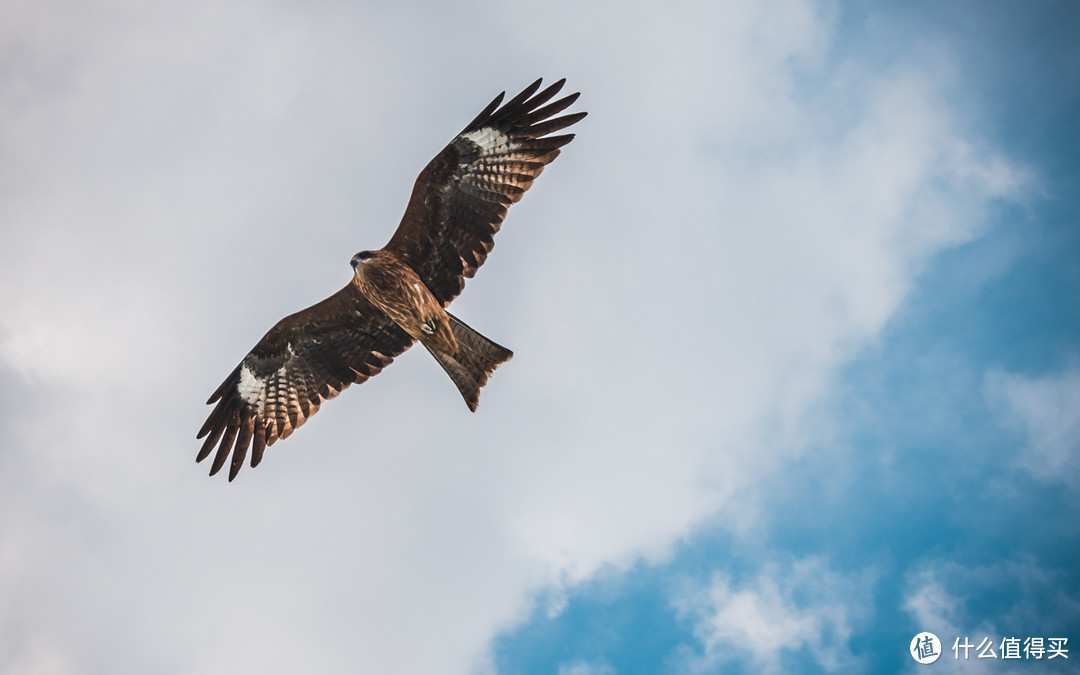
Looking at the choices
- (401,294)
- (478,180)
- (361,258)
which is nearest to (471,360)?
(401,294)

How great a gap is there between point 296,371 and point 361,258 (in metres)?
2.16

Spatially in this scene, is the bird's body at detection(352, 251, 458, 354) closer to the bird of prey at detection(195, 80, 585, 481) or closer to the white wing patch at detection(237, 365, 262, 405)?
the bird of prey at detection(195, 80, 585, 481)

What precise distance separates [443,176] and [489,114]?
878mm

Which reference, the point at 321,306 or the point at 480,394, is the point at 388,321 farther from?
the point at 480,394

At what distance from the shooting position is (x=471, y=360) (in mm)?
10109

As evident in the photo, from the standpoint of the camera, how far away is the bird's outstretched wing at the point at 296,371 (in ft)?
35.3

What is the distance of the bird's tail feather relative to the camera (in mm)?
9961

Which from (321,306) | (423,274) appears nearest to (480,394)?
(423,274)

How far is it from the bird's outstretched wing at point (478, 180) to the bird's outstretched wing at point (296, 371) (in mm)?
1300

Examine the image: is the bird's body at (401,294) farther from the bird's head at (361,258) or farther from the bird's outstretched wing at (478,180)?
the bird's outstretched wing at (478,180)

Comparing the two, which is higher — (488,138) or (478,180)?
(488,138)

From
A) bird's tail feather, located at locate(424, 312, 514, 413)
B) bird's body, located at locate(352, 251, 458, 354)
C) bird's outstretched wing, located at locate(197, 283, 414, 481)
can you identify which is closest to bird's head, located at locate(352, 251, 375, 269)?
bird's body, located at locate(352, 251, 458, 354)

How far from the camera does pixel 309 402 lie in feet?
36.5

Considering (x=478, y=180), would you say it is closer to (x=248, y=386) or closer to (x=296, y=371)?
(x=296, y=371)
